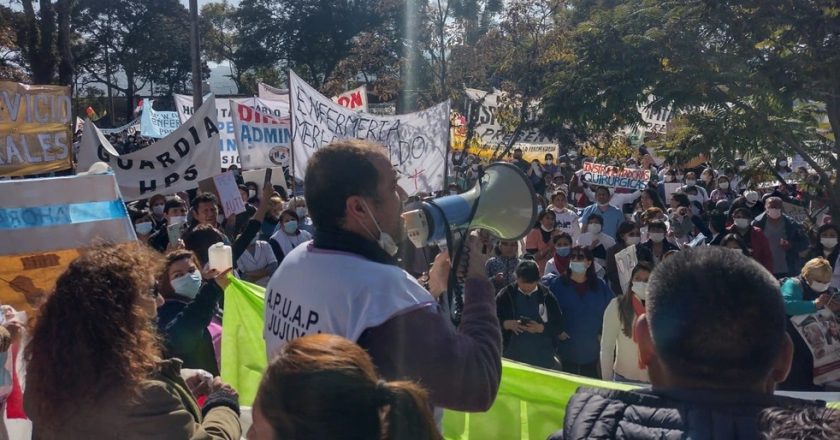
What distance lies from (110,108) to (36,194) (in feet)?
154

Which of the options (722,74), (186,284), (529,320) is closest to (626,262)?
(529,320)

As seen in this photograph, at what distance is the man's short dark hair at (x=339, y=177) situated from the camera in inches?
85.6

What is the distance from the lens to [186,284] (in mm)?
4047

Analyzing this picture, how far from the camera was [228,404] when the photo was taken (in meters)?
2.49

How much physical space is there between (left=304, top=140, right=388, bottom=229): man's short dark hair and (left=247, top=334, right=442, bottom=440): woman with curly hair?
62 centimetres

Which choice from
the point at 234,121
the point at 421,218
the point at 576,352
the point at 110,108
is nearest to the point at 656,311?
the point at 421,218

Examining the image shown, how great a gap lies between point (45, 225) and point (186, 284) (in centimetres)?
153

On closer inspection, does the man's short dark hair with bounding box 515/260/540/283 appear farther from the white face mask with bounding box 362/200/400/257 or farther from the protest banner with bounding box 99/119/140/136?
the protest banner with bounding box 99/119/140/136

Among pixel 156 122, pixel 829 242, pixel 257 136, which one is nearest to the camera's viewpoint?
pixel 829 242

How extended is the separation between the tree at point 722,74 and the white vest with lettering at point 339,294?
6471mm

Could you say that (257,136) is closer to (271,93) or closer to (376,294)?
(271,93)

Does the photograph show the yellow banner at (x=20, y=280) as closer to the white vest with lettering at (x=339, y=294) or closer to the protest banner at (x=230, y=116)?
the white vest with lettering at (x=339, y=294)

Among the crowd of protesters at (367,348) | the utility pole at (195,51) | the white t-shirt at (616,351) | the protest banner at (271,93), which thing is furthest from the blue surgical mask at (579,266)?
the utility pole at (195,51)

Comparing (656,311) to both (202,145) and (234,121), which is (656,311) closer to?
(202,145)
